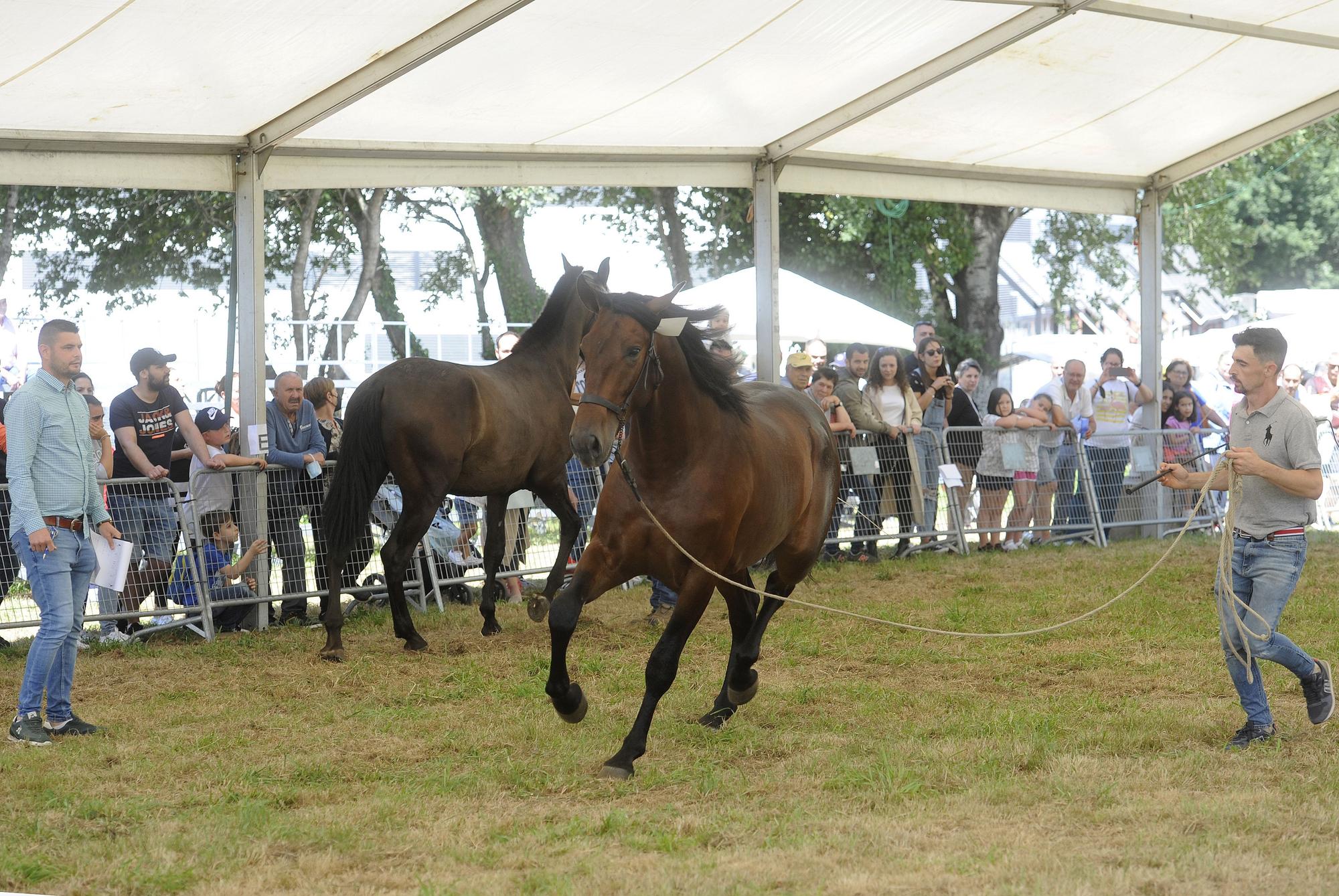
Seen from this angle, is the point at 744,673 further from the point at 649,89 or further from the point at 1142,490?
the point at 1142,490

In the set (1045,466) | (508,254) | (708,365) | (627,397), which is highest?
(508,254)

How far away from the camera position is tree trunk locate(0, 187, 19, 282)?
2153cm

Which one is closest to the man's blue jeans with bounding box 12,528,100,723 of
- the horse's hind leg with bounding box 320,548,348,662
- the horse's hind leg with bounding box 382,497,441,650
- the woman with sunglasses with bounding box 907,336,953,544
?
the horse's hind leg with bounding box 320,548,348,662

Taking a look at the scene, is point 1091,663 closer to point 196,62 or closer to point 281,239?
point 196,62

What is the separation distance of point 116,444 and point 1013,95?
749 cm

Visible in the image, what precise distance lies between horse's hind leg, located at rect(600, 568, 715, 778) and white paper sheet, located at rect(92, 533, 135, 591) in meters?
2.57

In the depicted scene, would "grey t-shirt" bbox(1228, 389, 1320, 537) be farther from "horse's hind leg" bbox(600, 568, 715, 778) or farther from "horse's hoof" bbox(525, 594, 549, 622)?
"horse's hoof" bbox(525, 594, 549, 622)

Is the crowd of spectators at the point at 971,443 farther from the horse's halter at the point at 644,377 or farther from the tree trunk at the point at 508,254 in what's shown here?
the tree trunk at the point at 508,254

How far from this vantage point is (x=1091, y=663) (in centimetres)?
751

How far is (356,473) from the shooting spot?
8.34 m

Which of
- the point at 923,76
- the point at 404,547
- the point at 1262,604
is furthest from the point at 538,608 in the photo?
the point at 923,76

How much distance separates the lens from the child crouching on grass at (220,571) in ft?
29.6

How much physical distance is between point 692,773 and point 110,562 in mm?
3001

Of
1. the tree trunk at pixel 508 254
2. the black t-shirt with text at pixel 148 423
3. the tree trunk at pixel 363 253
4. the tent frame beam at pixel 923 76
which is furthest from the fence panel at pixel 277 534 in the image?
the tree trunk at pixel 508 254
